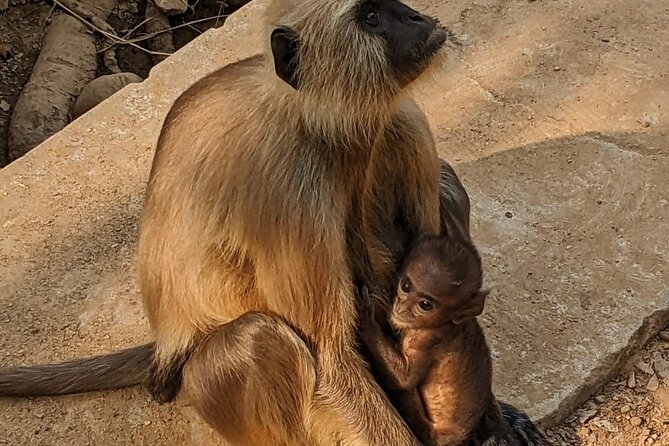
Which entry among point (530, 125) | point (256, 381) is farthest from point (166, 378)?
point (530, 125)

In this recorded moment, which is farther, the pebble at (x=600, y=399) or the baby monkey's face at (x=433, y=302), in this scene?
the pebble at (x=600, y=399)

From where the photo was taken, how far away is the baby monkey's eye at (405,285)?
3574mm

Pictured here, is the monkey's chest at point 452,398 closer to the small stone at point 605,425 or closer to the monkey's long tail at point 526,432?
the monkey's long tail at point 526,432

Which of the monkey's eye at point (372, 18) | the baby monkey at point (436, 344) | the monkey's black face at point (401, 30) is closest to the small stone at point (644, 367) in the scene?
the baby monkey at point (436, 344)

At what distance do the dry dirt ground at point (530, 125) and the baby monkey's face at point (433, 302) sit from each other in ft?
2.85

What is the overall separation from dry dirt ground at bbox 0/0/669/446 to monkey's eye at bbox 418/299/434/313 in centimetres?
94

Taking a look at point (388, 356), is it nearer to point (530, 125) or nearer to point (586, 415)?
point (586, 415)

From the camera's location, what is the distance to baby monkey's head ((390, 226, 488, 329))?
137 inches

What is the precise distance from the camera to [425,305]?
3.53 m

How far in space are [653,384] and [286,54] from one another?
2.10m

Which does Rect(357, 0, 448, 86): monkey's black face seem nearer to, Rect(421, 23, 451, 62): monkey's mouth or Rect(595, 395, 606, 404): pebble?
Rect(421, 23, 451, 62): monkey's mouth

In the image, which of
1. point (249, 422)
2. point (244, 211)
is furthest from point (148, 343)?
point (244, 211)

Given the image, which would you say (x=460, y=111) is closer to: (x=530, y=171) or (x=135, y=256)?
(x=530, y=171)

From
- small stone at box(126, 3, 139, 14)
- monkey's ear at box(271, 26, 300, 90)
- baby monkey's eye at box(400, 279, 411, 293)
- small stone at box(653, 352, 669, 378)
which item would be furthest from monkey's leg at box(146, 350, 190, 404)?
small stone at box(126, 3, 139, 14)
